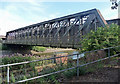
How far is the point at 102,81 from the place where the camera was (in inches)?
145

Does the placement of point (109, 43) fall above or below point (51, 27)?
below

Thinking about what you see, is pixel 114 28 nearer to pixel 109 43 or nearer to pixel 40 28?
pixel 109 43

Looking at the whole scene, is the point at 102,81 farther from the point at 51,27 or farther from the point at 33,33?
the point at 33,33

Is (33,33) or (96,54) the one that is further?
(33,33)

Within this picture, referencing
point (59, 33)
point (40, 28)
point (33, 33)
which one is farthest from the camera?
point (33, 33)

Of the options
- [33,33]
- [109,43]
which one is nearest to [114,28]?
[109,43]

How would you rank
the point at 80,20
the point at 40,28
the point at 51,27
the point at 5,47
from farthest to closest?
the point at 5,47 < the point at 40,28 < the point at 51,27 < the point at 80,20

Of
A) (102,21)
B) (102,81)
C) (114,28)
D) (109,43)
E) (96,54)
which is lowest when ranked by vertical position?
(102,81)

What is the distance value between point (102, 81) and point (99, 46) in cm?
387

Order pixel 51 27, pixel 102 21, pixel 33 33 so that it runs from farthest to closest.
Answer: pixel 33 33 < pixel 51 27 < pixel 102 21

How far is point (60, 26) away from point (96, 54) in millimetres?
16694

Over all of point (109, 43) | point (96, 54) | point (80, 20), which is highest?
point (80, 20)

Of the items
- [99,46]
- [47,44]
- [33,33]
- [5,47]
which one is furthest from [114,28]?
[5,47]

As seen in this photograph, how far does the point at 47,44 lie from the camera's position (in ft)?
58.5
